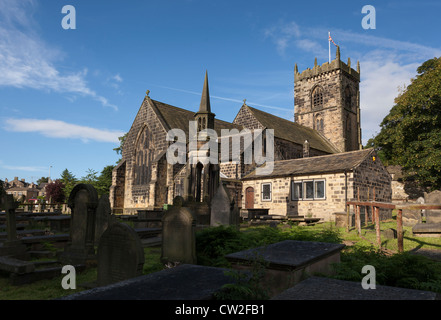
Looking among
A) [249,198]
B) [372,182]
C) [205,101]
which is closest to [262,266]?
[205,101]

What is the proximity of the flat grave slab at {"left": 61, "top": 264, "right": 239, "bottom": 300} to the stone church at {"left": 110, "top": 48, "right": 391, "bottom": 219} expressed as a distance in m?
12.9

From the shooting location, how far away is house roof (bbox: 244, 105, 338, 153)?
3397cm

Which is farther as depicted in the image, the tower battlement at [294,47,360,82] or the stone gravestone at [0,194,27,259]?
the tower battlement at [294,47,360,82]

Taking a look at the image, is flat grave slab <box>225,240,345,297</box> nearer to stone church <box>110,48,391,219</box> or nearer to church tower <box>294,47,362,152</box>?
stone church <box>110,48,391,219</box>

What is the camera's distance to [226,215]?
48.0 feet

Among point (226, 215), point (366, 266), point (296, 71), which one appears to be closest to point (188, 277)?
point (366, 266)

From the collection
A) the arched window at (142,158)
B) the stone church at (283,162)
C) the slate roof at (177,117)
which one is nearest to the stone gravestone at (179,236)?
the stone church at (283,162)

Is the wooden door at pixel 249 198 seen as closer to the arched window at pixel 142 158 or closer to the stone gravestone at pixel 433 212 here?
the arched window at pixel 142 158

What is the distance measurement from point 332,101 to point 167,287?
45279mm

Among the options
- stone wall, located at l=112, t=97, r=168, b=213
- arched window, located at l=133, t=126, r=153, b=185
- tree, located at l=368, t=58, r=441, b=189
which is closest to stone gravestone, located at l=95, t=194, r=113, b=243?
stone wall, located at l=112, t=97, r=168, b=213
